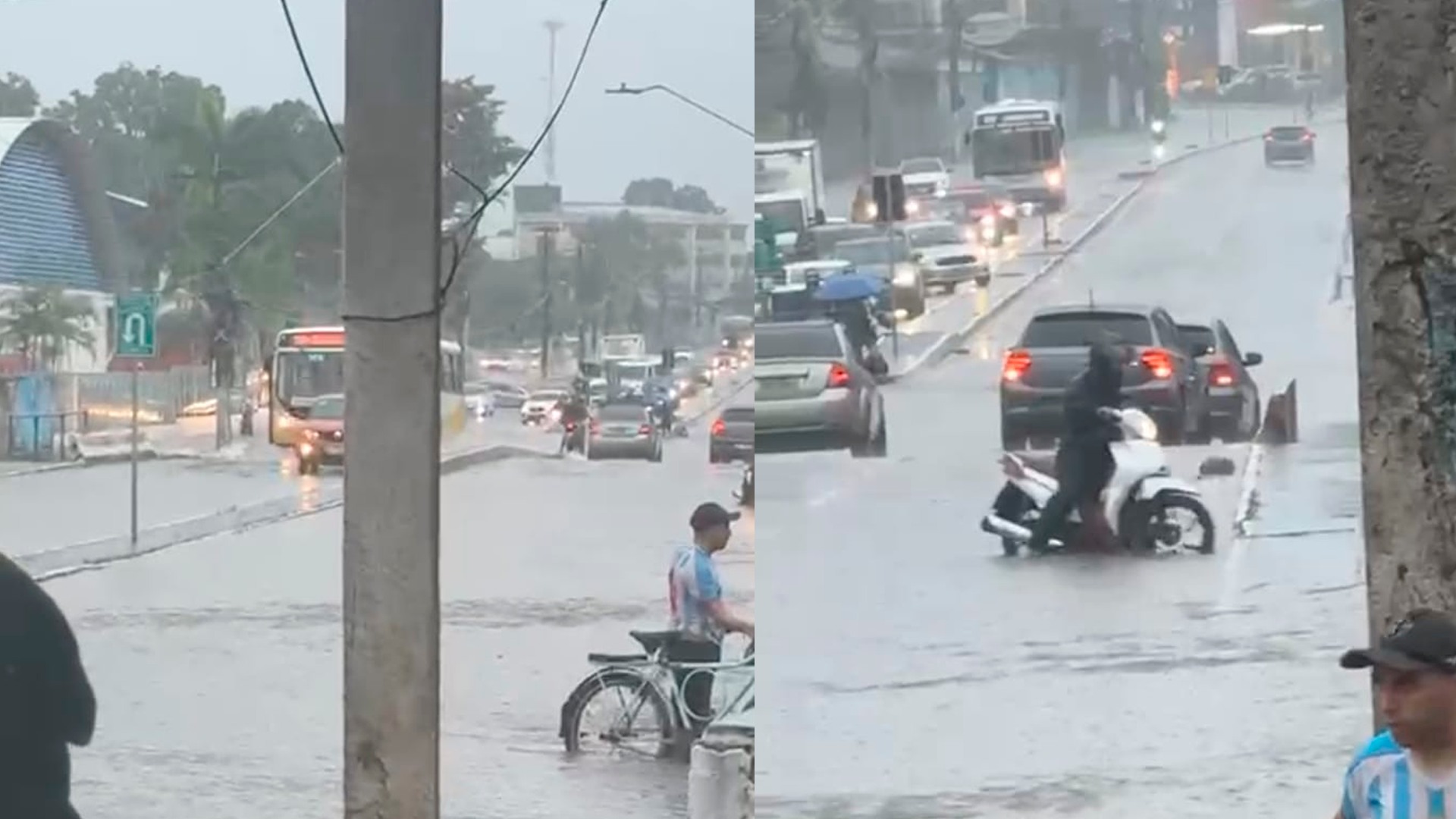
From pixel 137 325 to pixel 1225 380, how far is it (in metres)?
3.16

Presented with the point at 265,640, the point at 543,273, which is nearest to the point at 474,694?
the point at 265,640

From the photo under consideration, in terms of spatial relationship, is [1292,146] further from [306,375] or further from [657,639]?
[306,375]

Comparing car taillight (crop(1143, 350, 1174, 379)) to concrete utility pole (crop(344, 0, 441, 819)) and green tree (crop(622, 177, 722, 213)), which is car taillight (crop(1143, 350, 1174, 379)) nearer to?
green tree (crop(622, 177, 722, 213))

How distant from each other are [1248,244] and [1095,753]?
4.84ft

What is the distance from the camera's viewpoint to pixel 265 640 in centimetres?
575

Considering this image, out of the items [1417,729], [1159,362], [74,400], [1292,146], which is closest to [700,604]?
[1159,362]

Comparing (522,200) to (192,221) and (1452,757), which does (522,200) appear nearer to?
(192,221)

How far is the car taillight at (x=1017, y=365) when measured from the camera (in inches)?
219

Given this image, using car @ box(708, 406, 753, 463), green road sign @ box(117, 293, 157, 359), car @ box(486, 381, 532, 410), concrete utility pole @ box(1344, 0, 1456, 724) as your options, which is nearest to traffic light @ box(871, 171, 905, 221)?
car @ box(708, 406, 753, 463)

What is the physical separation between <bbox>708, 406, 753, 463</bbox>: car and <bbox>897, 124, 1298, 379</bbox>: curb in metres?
0.46

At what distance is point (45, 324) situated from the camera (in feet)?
19.2

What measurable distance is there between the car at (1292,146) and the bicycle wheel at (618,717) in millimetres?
2266

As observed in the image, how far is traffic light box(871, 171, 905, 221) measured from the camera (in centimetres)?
554

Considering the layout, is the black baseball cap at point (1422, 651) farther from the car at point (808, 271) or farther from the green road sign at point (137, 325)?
the green road sign at point (137, 325)
